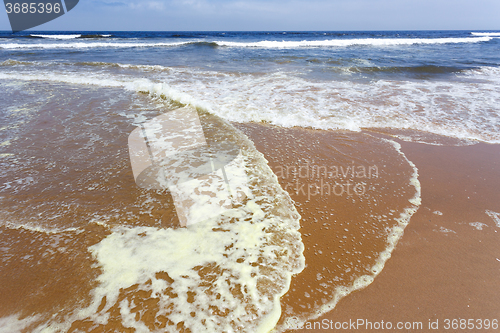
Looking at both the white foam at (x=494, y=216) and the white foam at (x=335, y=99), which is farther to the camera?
the white foam at (x=335, y=99)

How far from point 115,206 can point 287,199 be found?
5.62ft

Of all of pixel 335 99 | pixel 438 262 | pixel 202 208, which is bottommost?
pixel 438 262

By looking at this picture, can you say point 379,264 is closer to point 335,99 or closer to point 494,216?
point 494,216

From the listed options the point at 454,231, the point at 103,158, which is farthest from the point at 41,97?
the point at 454,231

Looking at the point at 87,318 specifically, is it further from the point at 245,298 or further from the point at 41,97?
the point at 41,97

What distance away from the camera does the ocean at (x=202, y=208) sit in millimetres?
1634

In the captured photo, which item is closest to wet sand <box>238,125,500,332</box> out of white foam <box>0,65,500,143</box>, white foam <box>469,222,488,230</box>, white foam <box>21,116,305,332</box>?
white foam <box>469,222,488,230</box>

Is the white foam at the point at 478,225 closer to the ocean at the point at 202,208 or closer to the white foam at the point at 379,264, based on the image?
the ocean at the point at 202,208

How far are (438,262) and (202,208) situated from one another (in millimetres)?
2032

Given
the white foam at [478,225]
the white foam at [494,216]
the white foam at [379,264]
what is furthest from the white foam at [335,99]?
the white foam at [478,225]

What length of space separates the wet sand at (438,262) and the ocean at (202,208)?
0.19 ft

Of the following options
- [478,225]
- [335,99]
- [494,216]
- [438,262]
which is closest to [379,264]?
[438,262]

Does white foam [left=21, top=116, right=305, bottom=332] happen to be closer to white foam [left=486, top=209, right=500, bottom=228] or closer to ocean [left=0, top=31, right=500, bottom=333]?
ocean [left=0, top=31, right=500, bottom=333]

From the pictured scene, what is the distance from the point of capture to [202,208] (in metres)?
2.46
